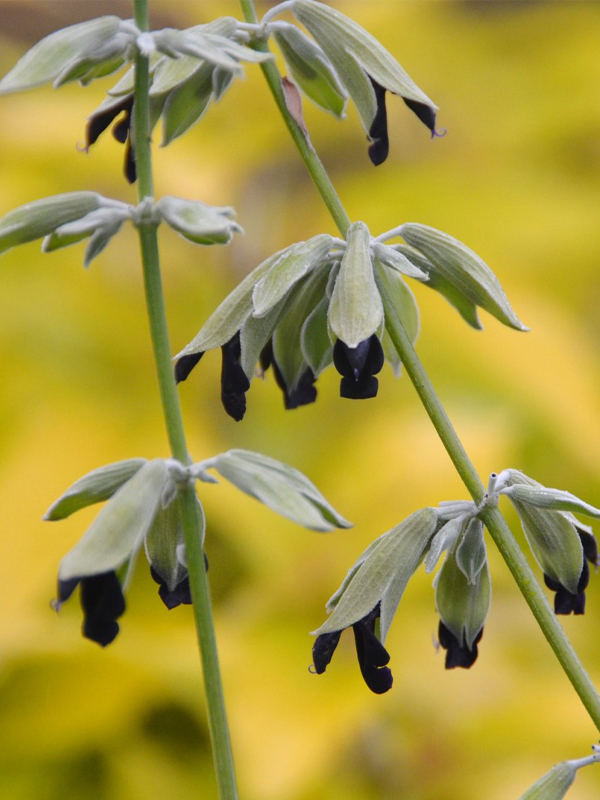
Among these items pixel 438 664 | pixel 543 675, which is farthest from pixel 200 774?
pixel 543 675

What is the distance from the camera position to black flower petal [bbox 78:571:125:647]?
0.29m

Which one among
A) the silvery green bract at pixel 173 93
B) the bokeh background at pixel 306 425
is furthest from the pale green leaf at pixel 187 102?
the bokeh background at pixel 306 425

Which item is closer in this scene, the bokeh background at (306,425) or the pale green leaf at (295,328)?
the pale green leaf at (295,328)

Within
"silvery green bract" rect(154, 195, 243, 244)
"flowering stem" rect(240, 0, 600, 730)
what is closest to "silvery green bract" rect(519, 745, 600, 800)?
"flowering stem" rect(240, 0, 600, 730)

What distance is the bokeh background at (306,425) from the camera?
2.85 ft

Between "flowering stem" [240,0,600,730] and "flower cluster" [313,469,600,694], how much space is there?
3 cm

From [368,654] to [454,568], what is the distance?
0.22 feet

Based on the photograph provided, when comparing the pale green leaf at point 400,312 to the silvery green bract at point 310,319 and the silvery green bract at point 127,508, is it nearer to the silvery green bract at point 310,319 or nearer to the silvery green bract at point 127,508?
the silvery green bract at point 310,319

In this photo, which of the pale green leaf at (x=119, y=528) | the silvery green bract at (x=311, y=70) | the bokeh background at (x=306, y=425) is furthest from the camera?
the bokeh background at (x=306, y=425)

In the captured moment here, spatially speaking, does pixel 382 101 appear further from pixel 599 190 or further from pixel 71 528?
pixel 599 190

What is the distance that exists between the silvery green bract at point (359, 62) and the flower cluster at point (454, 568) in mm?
150

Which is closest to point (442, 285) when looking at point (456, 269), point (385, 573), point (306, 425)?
point (456, 269)

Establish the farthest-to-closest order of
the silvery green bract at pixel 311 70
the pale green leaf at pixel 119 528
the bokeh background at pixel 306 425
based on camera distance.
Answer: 1. the bokeh background at pixel 306 425
2. the silvery green bract at pixel 311 70
3. the pale green leaf at pixel 119 528

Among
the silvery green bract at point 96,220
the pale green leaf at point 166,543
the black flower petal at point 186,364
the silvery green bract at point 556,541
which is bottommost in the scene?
the silvery green bract at point 556,541
